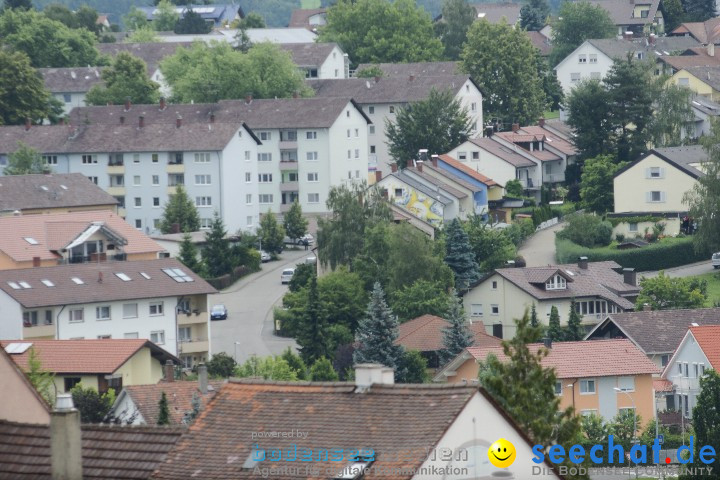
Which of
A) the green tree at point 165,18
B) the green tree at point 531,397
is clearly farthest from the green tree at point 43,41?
the green tree at point 531,397

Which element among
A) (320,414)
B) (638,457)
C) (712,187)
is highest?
(712,187)

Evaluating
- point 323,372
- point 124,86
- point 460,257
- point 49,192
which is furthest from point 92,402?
point 124,86

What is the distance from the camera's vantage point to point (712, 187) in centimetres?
8488

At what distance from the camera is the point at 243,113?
10388 centimetres

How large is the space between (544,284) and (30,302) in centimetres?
2044

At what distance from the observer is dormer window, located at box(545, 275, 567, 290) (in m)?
72.6

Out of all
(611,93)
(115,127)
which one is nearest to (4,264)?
(115,127)

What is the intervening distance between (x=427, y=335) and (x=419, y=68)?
62.1 metres

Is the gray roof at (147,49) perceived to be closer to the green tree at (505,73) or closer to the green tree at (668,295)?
the green tree at (505,73)

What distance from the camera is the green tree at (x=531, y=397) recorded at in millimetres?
22859

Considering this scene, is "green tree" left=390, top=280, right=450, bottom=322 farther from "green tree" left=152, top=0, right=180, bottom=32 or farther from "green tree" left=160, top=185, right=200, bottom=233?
"green tree" left=152, top=0, right=180, bottom=32

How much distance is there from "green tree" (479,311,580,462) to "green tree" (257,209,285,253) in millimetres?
63885

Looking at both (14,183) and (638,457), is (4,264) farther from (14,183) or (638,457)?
(638,457)

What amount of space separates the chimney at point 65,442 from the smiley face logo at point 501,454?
564 cm
